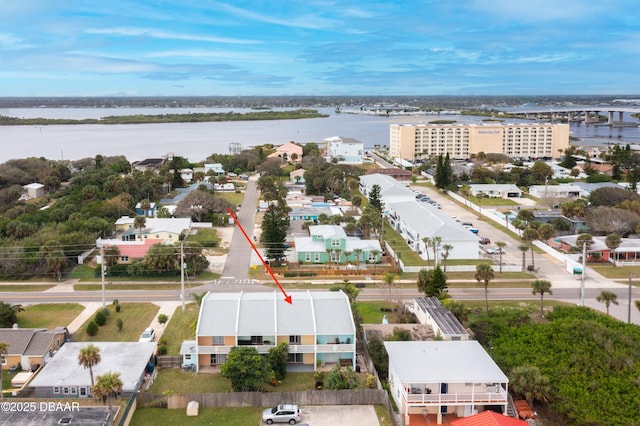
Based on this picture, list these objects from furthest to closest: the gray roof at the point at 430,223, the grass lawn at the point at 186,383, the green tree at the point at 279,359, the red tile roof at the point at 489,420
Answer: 1. the gray roof at the point at 430,223
2. the green tree at the point at 279,359
3. the grass lawn at the point at 186,383
4. the red tile roof at the point at 489,420

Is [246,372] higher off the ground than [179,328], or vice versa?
[246,372]

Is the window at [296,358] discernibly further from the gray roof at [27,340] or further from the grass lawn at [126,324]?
the gray roof at [27,340]

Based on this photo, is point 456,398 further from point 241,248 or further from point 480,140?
point 480,140

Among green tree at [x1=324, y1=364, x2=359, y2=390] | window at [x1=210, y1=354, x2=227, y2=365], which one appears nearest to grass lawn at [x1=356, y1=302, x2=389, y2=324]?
green tree at [x1=324, y1=364, x2=359, y2=390]

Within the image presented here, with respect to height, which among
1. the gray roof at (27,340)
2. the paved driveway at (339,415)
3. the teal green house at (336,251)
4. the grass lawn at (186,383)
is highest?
the teal green house at (336,251)

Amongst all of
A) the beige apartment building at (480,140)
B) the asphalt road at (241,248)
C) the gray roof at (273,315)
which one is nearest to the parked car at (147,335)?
A: the gray roof at (273,315)

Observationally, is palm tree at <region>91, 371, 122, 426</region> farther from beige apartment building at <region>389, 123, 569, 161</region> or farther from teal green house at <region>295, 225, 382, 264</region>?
beige apartment building at <region>389, 123, 569, 161</region>

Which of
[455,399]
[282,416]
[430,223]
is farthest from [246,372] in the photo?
[430,223]
